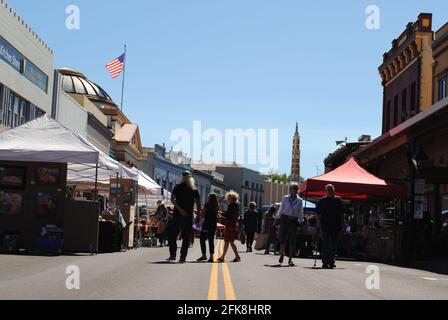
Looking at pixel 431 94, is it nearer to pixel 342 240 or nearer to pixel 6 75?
pixel 342 240

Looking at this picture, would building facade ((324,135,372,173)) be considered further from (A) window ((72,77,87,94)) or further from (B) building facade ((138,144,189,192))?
(B) building facade ((138,144,189,192))

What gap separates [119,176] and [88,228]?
4689mm

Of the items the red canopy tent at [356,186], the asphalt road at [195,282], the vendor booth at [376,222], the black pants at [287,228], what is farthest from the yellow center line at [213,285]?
the red canopy tent at [356,186]

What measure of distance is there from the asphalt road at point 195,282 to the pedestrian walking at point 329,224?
0.66 m

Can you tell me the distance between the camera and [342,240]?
25.7m

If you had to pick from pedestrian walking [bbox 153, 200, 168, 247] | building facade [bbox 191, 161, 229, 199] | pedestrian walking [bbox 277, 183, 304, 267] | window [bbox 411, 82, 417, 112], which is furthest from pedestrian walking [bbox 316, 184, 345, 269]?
building facade [bbox 191, 161, 229, 199]

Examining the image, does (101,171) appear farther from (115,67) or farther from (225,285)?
(115,67)

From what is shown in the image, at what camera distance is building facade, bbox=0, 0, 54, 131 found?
30.2m

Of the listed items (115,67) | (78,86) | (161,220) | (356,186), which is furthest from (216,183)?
(356,186)

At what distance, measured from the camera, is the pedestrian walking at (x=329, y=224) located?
1677cm

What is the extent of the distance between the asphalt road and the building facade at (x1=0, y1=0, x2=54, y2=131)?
15.5 metres

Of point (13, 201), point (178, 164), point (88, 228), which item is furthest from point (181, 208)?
point (178, 164)

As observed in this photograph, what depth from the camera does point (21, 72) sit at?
107 feet

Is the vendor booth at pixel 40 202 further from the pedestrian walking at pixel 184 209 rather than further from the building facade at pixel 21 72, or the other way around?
the building facade at pixel 21 72
